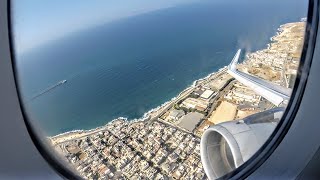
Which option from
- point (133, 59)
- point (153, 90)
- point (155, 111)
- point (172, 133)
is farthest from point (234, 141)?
point (133, 59)

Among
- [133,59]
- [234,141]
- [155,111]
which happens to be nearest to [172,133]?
[155,111]

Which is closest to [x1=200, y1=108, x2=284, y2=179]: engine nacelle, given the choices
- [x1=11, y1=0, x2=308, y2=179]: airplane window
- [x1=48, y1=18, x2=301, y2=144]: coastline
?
[x1=11, y1=0, x2=308, y2=179]: airplane window

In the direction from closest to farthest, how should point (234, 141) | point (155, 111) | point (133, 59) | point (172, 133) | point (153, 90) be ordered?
1. point (234, 141)
2. point (172, 133)
3. point (155, 111)
4. point (153, 90)
5. point (133, 59)

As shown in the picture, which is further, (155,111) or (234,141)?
(155,111)

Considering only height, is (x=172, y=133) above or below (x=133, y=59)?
below

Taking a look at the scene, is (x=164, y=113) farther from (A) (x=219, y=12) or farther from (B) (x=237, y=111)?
(A) (x=219, y=12)

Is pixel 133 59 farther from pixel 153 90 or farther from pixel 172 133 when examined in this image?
pixel 172 133

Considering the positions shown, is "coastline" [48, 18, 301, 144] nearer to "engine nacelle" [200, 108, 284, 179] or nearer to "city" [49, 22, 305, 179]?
"city" [49, 22, 305, 179]

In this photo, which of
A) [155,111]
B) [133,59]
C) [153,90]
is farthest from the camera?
[133,59]
